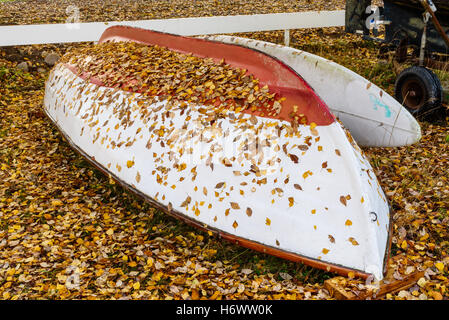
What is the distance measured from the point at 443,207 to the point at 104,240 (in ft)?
11.9

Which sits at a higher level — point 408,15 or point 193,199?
point 408,15

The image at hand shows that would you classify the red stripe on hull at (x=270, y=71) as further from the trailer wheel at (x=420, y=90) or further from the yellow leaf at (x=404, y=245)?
the trailer wheel at (x=420, y=90)

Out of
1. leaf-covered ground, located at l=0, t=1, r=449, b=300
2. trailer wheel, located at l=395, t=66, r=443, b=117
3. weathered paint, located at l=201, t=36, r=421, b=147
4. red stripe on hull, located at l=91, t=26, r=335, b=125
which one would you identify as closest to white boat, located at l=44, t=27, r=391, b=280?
red stripe on hull, located at l=91, t=26, r=335, b=125

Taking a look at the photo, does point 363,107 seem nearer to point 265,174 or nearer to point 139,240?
point 265,174

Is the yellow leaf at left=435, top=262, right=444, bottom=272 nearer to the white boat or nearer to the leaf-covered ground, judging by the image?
the leaf-covered ground

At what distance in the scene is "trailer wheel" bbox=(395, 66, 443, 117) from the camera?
245 inches

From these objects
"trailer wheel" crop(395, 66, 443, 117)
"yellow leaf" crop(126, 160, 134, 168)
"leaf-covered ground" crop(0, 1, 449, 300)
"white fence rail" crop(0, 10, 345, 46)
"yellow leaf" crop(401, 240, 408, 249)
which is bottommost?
"leaf-covered ground" crop(0, 1, 449, 300)

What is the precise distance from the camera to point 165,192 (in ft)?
13.9

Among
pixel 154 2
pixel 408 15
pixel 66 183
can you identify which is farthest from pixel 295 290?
pixel 154 2

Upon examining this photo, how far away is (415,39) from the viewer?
7277 millimetres

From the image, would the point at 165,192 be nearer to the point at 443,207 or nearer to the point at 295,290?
the point at 295,290

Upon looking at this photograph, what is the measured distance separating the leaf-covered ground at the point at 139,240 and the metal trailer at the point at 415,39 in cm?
48

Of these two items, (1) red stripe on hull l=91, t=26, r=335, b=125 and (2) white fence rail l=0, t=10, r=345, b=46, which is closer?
(1) red stripe on hull l=91, t=26, r=335, b=125

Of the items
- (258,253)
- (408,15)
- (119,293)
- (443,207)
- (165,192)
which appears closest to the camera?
(119,293)
